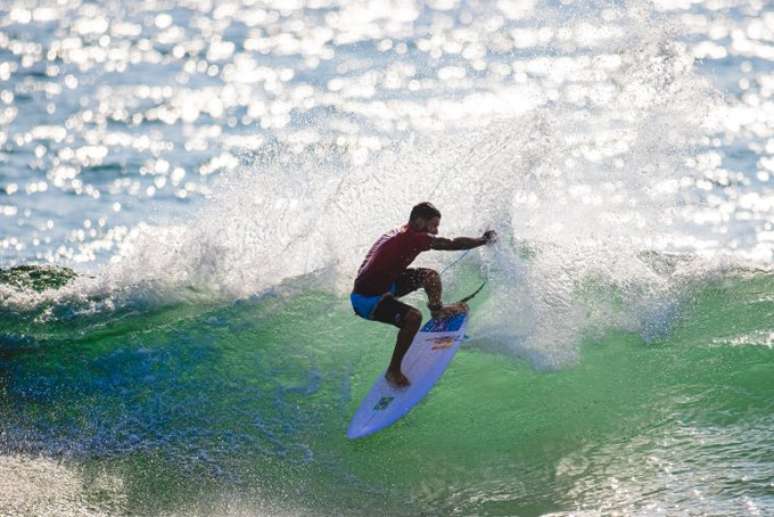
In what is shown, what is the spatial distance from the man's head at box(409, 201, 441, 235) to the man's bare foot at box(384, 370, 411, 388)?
1.39 metres

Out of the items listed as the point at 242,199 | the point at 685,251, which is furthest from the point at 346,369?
the point at 685,251

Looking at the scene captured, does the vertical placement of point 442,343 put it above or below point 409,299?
above

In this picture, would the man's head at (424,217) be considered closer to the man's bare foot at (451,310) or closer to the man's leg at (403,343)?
the man's leg at (403,343)

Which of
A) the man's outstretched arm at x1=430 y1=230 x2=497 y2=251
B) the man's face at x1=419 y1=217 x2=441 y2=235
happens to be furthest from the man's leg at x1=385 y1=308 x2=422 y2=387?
the man's face at x1=419 y1=217 x2=441 y2=235

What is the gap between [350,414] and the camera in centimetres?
989

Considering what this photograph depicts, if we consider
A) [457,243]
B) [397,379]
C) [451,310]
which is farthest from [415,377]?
[457,243]

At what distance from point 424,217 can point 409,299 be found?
261cm

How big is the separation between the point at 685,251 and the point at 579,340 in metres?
5.51

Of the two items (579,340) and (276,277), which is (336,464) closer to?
(579,340)

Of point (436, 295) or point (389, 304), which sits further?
point (436, 295)

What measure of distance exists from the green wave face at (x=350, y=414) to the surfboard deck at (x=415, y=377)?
18 centimetres

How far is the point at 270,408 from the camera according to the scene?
10055 mm

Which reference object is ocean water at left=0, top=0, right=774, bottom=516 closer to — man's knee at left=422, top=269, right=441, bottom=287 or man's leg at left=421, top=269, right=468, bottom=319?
man's leg at left=421, top=269, right=468, bottom=319

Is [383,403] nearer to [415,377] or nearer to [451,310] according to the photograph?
[415,377]
